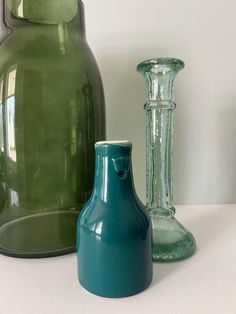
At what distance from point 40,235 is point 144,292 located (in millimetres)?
177

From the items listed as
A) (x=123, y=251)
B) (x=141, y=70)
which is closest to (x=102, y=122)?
(x=141, y=70)

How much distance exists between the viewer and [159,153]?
435 mm

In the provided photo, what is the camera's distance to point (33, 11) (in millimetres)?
437

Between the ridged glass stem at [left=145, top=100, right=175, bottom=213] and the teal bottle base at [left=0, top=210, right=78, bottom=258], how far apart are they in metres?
0.12

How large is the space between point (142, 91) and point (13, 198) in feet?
0.99

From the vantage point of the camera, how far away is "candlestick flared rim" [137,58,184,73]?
0.40 meters

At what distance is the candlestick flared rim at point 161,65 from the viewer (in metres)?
0.40

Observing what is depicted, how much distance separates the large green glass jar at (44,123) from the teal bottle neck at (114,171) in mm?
133

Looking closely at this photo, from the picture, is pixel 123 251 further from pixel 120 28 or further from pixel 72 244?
pixel 120 28

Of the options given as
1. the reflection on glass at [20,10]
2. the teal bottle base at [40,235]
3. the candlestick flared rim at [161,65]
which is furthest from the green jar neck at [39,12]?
the teal bottle base at [40,235]

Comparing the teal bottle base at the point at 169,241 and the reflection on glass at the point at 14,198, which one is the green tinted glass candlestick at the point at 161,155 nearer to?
the teal bottle base at the point at 169,241

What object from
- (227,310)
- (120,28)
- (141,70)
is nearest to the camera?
(227,310)

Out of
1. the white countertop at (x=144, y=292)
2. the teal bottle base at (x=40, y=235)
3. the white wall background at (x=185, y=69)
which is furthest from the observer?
the white wall background at (x=185, y=69)

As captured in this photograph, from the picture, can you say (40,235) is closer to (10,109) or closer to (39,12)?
(10,109)
